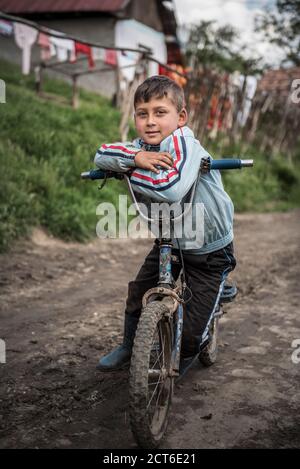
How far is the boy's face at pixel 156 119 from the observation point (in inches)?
88.7

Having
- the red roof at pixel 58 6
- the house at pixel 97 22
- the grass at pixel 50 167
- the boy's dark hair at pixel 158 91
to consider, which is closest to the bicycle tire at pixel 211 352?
the boy's dark hair at pixel 158 91

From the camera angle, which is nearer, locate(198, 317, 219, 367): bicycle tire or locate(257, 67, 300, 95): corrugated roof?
locate(198, 317, 219, 367): bicycle tire

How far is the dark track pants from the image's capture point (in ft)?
7.79

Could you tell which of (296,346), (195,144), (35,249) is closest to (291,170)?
(35,249)

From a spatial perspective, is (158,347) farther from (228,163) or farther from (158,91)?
(158,91)

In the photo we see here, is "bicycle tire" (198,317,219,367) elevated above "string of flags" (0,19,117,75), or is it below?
below

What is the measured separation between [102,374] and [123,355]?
0.77 ft

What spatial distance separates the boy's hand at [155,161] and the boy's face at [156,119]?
19 centimetres

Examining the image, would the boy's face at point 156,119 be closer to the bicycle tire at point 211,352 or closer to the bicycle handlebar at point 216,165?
the bicycle handlebar at point 216,165

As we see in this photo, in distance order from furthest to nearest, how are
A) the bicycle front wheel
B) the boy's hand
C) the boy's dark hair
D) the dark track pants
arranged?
1. the dark track pants
2. the boy's dark hair
3. the boy's hand
4. the bicycle front wheel

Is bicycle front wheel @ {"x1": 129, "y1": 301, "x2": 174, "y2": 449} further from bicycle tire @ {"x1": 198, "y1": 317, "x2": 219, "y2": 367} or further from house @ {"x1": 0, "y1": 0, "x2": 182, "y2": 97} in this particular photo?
house @ {"x1": 0, "y1": 0, "x2": 182, "y2": 97}

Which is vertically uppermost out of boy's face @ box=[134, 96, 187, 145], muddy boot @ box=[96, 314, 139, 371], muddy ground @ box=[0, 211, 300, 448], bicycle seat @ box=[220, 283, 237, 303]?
boy's face @ box=[134, 96, 187, 145]

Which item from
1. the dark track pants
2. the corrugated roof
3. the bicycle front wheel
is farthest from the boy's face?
the corrugated roof
